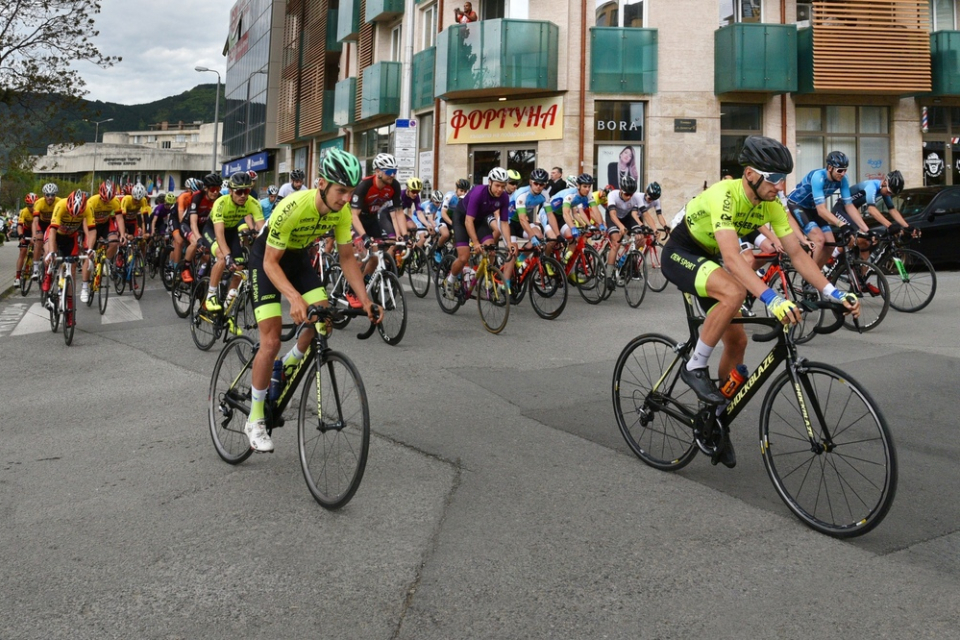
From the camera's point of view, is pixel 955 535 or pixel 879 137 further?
pixel 879 137

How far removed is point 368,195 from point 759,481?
7.49m

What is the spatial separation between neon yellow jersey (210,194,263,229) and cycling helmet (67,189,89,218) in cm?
259

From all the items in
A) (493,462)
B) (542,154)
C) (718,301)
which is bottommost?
(493,462)

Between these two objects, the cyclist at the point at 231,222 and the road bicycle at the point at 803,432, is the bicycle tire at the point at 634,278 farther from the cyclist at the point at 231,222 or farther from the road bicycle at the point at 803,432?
the road bicycle at the point at 803,432

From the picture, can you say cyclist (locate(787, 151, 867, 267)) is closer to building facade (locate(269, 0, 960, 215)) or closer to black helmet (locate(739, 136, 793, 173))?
black helmet (locate(739, 136, 793, 173))

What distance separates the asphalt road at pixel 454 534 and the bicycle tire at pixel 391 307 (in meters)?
2.48

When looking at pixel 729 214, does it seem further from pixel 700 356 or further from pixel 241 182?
pixel 241 182

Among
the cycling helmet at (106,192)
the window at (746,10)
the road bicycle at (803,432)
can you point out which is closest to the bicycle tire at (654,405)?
the road bicycle at (803,432)

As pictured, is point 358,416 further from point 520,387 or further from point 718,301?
point 520,387

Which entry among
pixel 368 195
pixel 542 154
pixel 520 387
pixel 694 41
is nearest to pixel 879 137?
pixel 694 41

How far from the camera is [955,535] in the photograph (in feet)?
14.3

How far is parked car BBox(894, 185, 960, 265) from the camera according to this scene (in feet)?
56.1

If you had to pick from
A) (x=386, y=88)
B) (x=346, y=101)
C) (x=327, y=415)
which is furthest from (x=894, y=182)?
(x=346, y=101)

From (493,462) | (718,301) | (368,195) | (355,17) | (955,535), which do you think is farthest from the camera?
(355,17)
